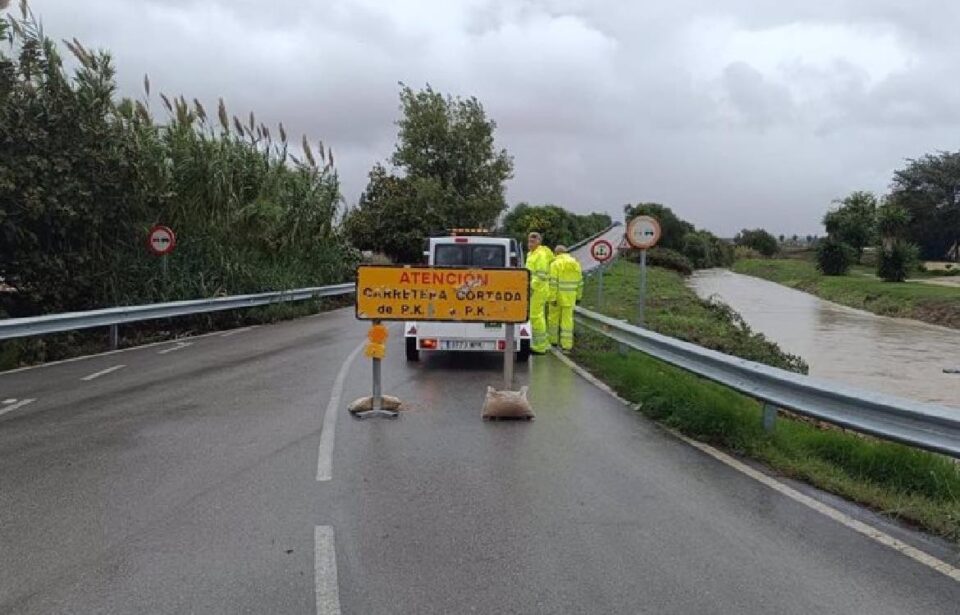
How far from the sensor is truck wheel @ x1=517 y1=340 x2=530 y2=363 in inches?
505

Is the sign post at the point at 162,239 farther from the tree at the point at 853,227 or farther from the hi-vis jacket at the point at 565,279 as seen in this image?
the tree at the point at 853,227

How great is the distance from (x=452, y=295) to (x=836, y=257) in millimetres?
61291

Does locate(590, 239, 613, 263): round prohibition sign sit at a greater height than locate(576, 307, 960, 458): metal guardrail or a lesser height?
greater

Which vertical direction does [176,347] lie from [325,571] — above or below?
below

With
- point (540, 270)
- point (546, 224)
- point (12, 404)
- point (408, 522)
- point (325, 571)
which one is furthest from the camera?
point (546, 224)

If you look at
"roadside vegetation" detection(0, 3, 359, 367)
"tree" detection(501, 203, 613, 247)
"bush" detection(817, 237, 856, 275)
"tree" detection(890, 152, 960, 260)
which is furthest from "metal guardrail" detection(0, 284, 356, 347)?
"tree" detection(890, 152, 960, 260)

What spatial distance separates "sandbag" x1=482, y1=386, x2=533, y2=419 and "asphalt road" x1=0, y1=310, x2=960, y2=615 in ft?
0.64

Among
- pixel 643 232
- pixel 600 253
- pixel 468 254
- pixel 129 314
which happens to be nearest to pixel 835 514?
pixel 643 232

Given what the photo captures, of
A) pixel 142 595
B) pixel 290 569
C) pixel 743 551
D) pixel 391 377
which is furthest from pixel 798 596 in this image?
pixel 391 377

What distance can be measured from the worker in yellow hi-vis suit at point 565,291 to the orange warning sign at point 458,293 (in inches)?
A: 187

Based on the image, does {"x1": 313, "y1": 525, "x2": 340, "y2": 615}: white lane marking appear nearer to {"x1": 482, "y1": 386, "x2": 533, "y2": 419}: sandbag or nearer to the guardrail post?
Answer: {"x1": 482, "y1": 386, "x2": 533, "y2": 419}: sandbag

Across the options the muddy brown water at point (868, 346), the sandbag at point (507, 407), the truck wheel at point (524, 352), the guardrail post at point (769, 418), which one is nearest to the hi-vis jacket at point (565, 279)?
the truck wheel at point (524, 352)

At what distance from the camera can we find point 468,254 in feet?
45.3

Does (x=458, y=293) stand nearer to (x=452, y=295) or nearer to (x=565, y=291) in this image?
(x=452, y=295)
